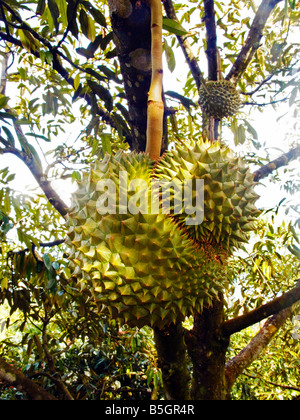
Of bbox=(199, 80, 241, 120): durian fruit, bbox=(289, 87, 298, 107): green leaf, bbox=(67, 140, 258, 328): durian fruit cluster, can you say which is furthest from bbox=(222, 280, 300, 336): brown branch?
bbox=(289, 87, 298, 107): green leaf

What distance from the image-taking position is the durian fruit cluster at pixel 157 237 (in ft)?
3.01

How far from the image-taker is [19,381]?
49.3 inches

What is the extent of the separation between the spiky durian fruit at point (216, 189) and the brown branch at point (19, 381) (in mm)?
954

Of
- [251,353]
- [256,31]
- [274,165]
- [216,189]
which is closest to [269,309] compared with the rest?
[251,353]

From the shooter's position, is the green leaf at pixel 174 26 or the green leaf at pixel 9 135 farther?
the green leaf at pixel 9 135

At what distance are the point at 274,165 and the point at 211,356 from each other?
1.12 m

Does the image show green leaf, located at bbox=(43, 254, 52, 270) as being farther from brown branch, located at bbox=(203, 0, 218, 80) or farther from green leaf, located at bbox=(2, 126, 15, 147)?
brown branch, located at bbox=(203, 0, 218, 80)

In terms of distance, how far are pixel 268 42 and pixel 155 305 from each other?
2531 mm

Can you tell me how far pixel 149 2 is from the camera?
3.24ft

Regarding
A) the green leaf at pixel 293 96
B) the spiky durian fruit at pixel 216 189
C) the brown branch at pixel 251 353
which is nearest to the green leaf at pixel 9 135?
the spiky durian fruit at pixel 216 189

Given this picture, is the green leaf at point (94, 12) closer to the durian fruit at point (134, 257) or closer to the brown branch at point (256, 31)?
the durian fruit at point (134, 257)

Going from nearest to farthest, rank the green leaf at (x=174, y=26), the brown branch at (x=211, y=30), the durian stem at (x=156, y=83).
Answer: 1. the durian stem at (x=156, y=83)
2. the green leaf at (x=174, y=26)
3. the brown branch at (x=211, y=30)

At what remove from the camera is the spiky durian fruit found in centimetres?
92
